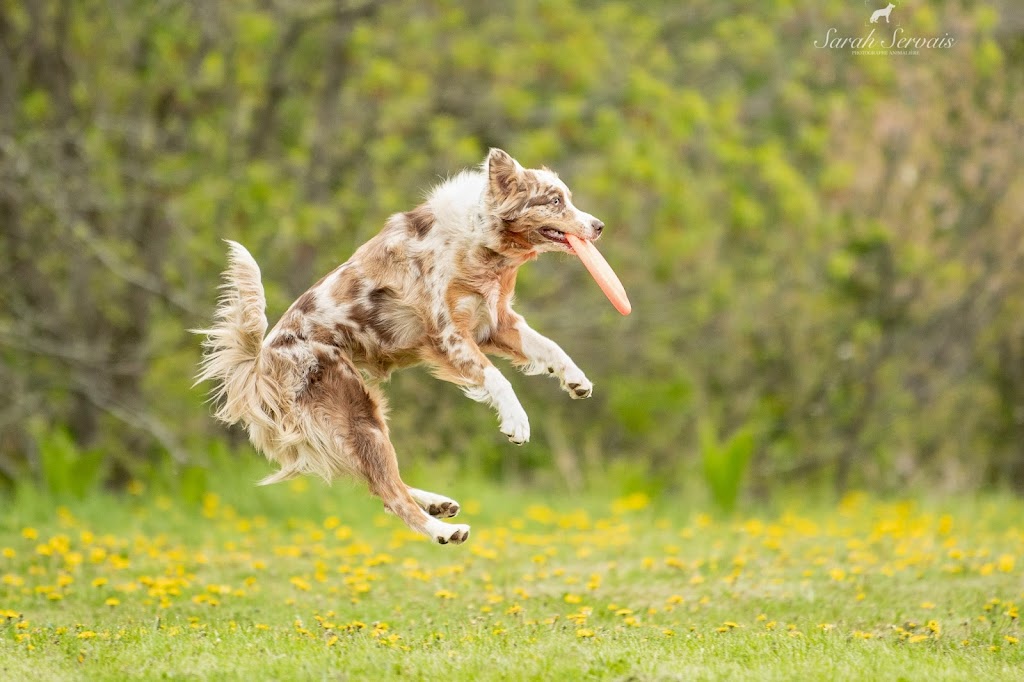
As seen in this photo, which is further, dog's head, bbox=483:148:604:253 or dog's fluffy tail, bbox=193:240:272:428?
dog's fluffy tail, bbox=193:240:272:428

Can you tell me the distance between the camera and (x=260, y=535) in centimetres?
992

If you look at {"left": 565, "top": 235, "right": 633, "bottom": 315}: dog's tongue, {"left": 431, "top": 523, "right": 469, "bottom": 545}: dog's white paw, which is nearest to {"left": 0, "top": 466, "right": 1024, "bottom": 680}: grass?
{"left": 431, "top": 523, "right": 469, "bottom": 545}: dog's white paw

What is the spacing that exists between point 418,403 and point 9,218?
434 centimetres

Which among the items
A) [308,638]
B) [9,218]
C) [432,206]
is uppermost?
[9,218]

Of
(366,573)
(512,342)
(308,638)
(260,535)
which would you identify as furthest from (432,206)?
(260,535)

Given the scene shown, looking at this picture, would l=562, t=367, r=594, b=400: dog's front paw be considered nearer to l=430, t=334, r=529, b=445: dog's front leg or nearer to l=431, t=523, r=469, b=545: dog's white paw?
l=430, t=334, r=529, b=445: dog's front leg

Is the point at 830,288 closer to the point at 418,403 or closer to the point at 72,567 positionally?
the point at 418,403

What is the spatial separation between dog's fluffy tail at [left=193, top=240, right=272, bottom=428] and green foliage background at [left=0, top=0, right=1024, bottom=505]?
488 cm

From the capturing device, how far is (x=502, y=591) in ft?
24.4

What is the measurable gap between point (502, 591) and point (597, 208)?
6.34 metres

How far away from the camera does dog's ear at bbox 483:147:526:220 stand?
5.22m

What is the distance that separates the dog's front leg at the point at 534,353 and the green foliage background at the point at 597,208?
532cm

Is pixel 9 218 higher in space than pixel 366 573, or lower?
higher
